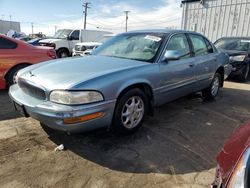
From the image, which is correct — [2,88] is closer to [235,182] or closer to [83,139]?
[83,139]

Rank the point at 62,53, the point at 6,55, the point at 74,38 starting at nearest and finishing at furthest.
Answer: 1. the point at 6,55
2. the point at 62,53
3. the point at 74,38

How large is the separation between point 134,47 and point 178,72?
2.80 ft

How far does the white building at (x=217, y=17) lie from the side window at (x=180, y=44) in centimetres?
808

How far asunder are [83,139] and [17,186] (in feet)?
3.87

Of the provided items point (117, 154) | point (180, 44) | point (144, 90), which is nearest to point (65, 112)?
point (117, 154)

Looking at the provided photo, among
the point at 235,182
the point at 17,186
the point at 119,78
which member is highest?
the point at 119,78

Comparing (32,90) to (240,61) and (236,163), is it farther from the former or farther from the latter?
(240,61)

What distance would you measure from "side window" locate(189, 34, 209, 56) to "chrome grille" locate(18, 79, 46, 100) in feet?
10.1

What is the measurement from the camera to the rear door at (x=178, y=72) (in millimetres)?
4055

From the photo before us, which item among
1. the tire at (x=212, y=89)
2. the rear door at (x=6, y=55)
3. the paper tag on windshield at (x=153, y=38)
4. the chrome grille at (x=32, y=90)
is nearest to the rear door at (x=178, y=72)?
the paper tag on windshield at (x=153, y=38)

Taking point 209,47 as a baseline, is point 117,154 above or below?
below

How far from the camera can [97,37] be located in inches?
690

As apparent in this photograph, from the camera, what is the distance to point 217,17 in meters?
12.4

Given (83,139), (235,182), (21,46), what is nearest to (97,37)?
(21,46)
